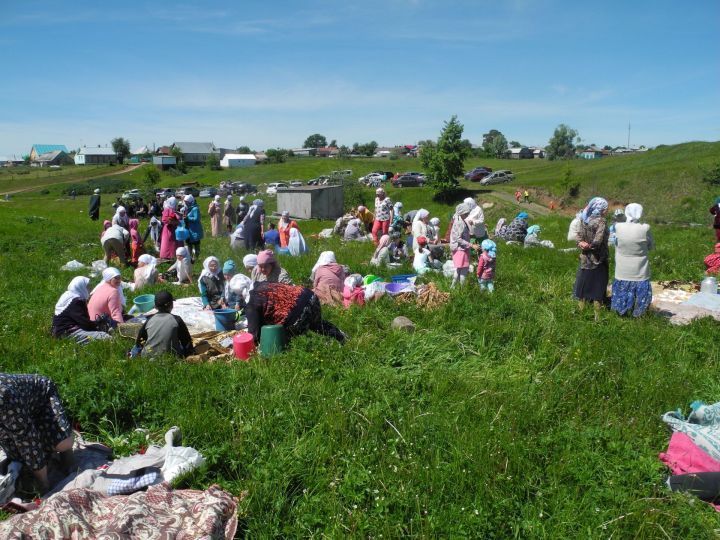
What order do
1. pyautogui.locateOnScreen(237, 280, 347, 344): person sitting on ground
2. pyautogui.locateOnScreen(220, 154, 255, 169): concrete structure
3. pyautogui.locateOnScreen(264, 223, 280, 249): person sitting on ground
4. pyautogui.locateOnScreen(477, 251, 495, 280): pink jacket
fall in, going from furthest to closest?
pyautogui.locateOnScreen(220, 154, 255, 169): concrete structure → pyautogui.locateOnScreen(264, 223, 280, 249): person sitting on ground → pyautogui.locateOnScreen(477, 251, 495, 280): pink jacket → pyautogui.locateOnScreen(237, 280, 347, 344): person sitting on ground

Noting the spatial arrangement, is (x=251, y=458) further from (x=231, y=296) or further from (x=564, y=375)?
(x=231, y=296)

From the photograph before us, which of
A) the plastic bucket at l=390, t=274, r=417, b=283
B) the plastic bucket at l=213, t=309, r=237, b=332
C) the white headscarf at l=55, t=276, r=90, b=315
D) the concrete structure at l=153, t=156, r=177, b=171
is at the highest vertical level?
the concrete structure at l=153, t=156, r=177, b=171

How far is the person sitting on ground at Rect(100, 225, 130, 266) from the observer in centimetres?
1120

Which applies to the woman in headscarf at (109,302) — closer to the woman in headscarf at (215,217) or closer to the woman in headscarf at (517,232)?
the woman in headscarf at (215,217)

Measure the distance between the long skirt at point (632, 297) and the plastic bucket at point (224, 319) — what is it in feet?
18.1

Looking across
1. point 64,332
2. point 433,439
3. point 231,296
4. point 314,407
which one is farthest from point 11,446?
point 231,296

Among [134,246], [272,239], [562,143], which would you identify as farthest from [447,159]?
[562,143]

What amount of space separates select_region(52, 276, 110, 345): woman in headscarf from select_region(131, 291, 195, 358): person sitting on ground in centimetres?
88

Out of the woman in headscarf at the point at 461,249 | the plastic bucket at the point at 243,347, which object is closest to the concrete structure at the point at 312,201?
the woman in headscarf at the point at 461,249

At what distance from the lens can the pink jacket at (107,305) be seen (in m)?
6.83

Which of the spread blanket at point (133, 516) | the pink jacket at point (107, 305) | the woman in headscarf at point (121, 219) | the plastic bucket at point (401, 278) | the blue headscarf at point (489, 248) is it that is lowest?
the spread blanket at point (133, 516)

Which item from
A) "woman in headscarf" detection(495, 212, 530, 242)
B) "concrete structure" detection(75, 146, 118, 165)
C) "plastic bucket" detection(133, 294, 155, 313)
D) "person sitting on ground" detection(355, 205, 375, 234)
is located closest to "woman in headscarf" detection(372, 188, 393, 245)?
"person sitting on ground" detection(355, 205, 375, 234)

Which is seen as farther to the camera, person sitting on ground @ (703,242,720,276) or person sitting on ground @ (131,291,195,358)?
person sitting on ground @ (703,242,720,276)

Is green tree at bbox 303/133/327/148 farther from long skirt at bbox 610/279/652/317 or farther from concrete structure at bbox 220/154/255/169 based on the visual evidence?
long skirt at bbox 610/279/652/317
